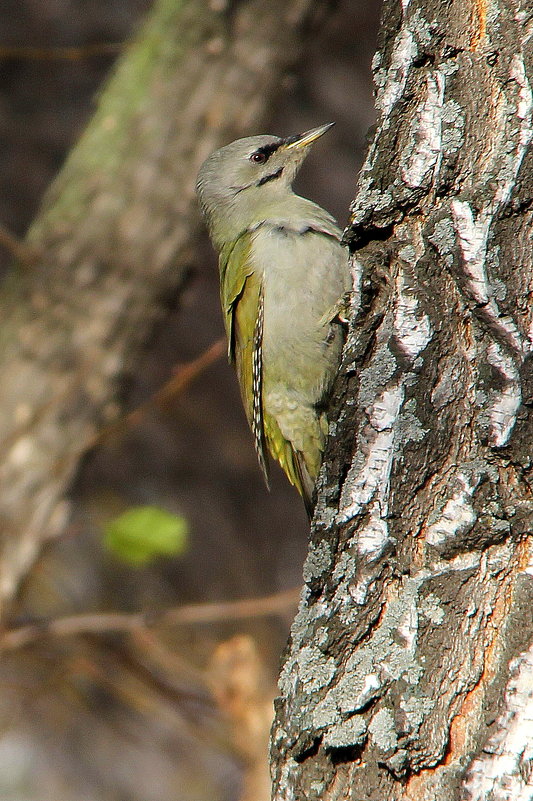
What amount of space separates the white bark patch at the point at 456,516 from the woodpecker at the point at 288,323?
1265mm

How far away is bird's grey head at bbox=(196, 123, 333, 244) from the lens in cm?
343

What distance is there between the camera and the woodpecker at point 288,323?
2.81 m

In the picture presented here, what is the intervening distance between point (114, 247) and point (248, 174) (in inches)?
31.8

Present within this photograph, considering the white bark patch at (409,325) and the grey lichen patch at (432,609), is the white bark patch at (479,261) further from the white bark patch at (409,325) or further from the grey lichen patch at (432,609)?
the grey lichen patch at (432,609)

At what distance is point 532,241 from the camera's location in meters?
1.50

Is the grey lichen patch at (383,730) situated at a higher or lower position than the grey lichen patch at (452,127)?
lower

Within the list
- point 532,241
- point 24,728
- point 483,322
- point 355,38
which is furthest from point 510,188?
point 24,728

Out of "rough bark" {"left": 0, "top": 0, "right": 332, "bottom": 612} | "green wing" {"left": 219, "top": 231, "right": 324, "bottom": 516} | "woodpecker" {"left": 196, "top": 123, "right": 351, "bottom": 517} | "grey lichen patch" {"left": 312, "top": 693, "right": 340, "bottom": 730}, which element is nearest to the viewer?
"grey lichen patch" {"left": 312, "top": 693, "right": 340, "bottom": 730}

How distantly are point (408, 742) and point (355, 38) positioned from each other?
4.74 metres

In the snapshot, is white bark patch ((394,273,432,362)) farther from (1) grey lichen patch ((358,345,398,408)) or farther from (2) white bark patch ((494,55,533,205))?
(2) white bark patch ((494,55,533,205))

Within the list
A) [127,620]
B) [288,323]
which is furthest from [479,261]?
[127,620]

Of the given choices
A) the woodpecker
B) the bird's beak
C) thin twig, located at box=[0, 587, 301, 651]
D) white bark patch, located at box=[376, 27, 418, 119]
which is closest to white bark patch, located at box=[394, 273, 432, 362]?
white bark patch, located at box=[376, 27, 418, 119]

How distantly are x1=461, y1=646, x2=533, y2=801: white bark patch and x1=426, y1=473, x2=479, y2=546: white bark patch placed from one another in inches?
8.8

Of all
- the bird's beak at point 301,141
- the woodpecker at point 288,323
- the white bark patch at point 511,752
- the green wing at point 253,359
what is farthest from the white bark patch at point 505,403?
the bird's beak at point 301,141
